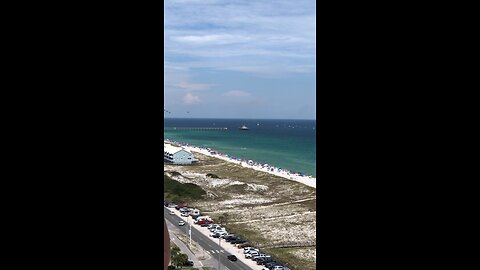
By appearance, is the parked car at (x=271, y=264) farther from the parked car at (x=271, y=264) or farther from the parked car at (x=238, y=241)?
the parked car at (x=238, y=241)

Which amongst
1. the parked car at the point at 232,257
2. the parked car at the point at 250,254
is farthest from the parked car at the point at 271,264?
the parked car at the point at 232,257

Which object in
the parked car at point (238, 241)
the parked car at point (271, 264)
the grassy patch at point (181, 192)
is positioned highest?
the grassy patch at point (181, 192)

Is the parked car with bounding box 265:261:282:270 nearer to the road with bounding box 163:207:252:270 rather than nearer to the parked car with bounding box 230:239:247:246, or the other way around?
the road with bounding box 163:207:252:270

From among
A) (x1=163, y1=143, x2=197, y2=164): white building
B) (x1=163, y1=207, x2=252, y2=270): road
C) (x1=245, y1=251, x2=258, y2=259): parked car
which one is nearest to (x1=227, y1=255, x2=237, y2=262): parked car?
(x1=163, y1=207, x2=252, y2=270): road

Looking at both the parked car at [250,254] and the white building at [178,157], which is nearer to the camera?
the parked car at [250,254]

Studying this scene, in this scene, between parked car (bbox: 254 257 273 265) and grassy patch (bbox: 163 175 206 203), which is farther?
grassy patch (bbox: 163 175 206 203)

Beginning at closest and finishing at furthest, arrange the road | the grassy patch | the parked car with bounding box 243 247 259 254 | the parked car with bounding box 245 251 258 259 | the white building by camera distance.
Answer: the road, the parked car with bounding box 245 251 258 259, the parked car with bounding box 243 247 259 254, the grassy patch, the white building

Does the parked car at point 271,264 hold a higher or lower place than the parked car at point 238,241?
higher
